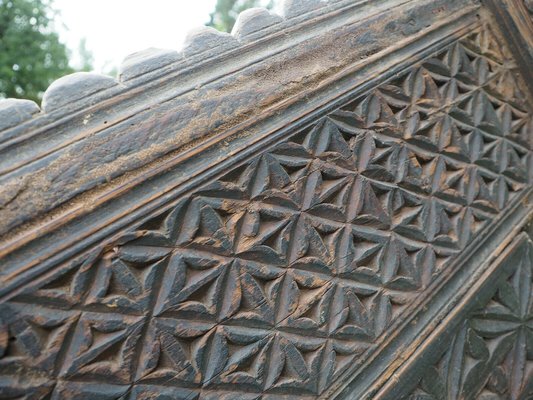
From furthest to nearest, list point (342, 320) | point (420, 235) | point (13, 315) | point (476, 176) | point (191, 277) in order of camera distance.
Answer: point (476, 176), point (420, 235), point (342, 320), point (191, 277), point (13, 315)

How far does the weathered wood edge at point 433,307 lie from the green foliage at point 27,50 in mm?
3268

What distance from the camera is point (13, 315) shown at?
2.95 ft

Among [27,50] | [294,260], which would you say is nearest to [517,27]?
[294,260]

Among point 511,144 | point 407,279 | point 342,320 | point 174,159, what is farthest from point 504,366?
point 174,159

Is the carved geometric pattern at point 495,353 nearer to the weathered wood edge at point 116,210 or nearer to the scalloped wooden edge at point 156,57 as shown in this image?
the weathered wood edge at point 116,210

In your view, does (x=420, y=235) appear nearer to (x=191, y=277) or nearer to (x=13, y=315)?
(x=191, y=277)

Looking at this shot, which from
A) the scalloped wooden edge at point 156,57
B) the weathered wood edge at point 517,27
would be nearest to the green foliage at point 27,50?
the scalloped wooden edge at point 156,57

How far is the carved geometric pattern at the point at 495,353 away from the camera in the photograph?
4.10 feet

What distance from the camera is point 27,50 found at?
374 cm

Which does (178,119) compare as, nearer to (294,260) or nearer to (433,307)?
(294,260)

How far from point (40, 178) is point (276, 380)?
61 centimetres

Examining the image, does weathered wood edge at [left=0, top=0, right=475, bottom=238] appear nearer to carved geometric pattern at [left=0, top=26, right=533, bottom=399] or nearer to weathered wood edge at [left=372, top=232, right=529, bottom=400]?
carved geometric pattern at [left=0, top=26, right=533, bottom=399]

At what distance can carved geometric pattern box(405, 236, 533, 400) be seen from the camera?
49.2 inches

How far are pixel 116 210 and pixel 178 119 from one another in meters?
0.23
